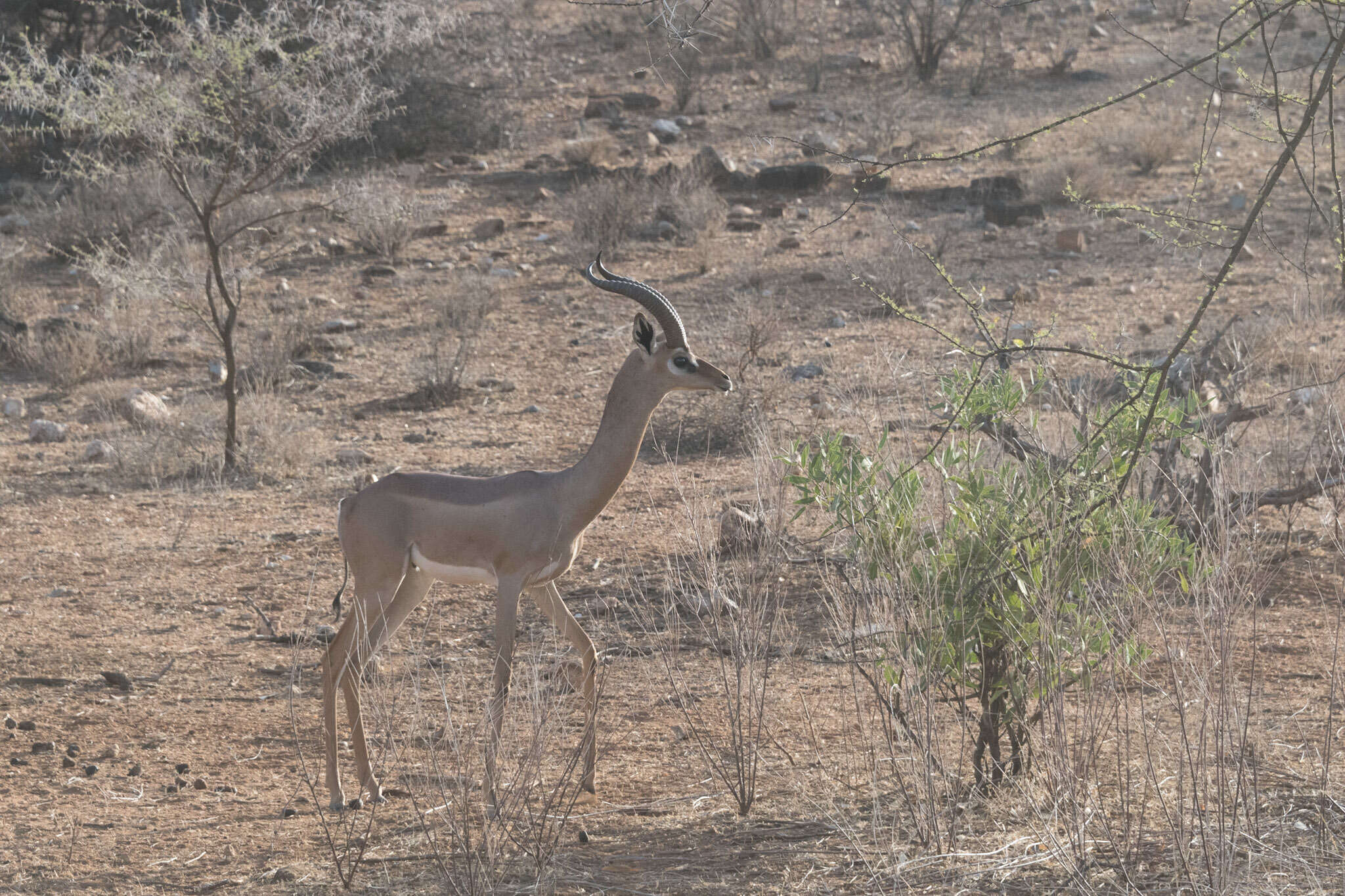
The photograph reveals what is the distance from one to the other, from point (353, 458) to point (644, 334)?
4780 millimetres

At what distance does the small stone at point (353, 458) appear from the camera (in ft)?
29.2

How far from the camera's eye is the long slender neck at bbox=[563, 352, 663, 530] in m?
4.64

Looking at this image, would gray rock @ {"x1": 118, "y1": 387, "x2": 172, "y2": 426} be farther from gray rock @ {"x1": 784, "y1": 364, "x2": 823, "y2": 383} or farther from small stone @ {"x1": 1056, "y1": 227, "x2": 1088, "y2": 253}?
small stone @ {"x1": 1056, "y1": 227, "x2": 1088, "y2": 253}

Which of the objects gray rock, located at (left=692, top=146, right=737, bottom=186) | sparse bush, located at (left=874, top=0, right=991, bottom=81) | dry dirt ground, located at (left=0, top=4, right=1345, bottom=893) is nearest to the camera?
dry dirt ground, located at (left=0, top=4, right=1345, bottom=893)

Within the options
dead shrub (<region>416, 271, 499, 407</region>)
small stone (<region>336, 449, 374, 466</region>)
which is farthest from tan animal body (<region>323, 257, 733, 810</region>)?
dead shrub (<region>416, 271, 499, 407</region>)

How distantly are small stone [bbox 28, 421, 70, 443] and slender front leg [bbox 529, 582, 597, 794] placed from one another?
6.15 metres

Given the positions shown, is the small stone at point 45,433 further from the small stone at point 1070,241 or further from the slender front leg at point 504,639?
the small stone at point 1070,241

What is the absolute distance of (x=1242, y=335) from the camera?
33.6 ft

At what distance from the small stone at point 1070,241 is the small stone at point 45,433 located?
9.22 meters

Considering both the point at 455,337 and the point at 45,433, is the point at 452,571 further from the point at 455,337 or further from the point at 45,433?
the point at 455,337

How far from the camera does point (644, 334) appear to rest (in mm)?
4629

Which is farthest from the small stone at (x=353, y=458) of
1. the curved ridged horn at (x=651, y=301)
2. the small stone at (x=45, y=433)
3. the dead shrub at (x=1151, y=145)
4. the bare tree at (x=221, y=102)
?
the dead shrub at (x=1151, y=145)

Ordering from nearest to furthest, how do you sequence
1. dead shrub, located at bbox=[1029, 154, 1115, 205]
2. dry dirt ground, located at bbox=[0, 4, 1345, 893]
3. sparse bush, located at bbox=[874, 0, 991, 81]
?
1. dry dirt ground, located at bbox=[0, 4, 1345, 893]
2. dead shrub, located at bbox=[1029, 154, 1115, 205]
3. sparse bush, located at bbox=[874, 0, 991, 81]

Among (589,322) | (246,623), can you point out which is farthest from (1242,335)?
(246,623)
